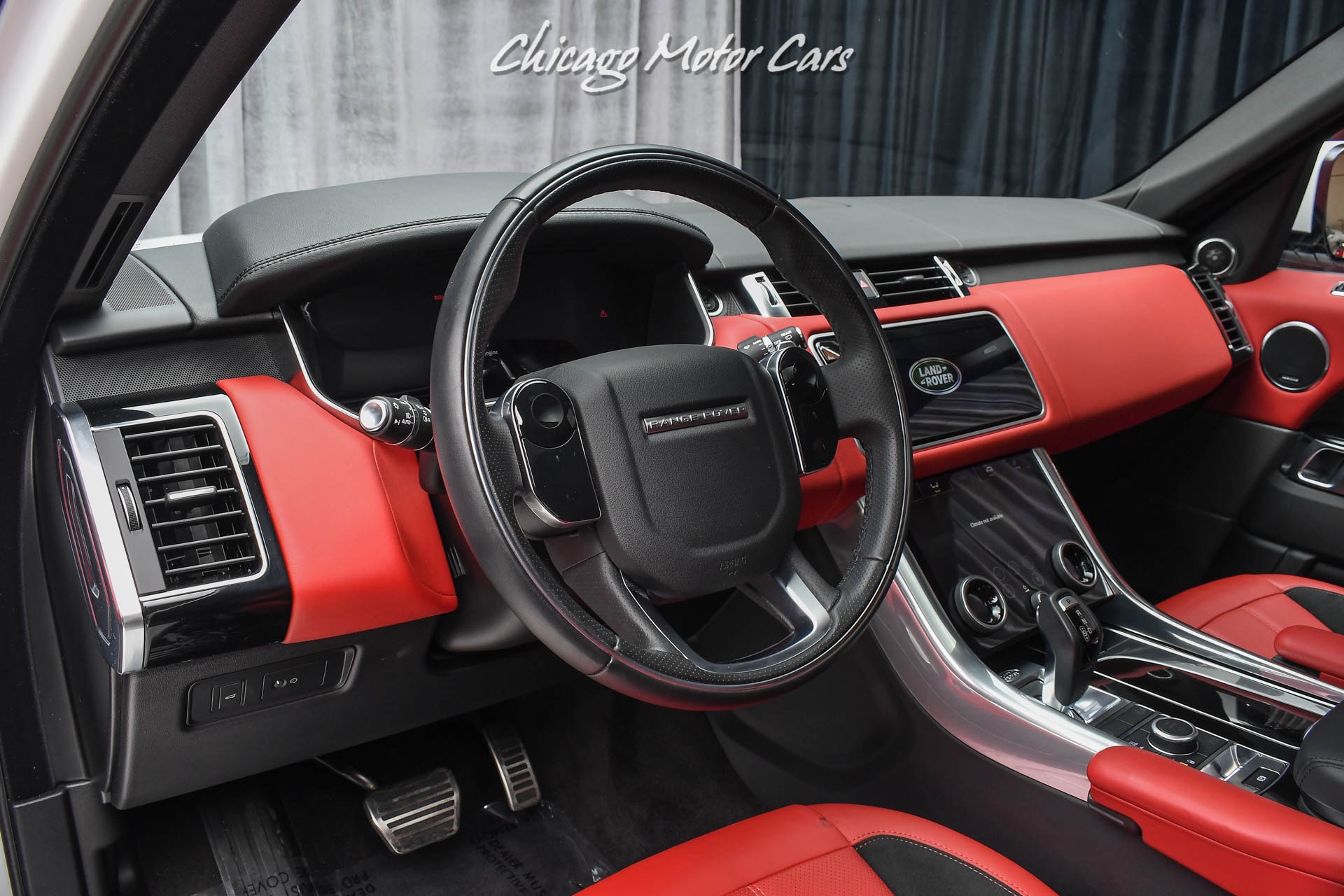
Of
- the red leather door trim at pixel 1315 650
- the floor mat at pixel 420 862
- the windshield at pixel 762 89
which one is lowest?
the floor mat at pixel 420 862

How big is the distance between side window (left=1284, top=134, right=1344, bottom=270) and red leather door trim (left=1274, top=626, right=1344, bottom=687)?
873 millimetres

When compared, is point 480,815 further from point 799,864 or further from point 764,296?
point 764,296

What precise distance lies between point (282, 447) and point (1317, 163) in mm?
1863

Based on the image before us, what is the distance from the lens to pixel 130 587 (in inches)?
32.3

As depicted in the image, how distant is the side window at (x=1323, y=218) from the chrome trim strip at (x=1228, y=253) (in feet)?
0.31

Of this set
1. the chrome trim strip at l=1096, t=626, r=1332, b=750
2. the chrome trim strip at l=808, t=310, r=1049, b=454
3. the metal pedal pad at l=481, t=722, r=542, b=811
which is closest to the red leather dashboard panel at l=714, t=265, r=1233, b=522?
the chrome trim strip at l=808, t=310, r=1049, b=454

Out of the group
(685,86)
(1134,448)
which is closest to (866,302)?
(1134,448)

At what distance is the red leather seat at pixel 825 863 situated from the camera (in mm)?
884

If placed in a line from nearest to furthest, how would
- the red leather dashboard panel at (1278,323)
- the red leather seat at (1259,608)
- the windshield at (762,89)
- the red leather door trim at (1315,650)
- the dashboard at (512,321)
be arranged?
the dashboard at (512,321), the red leather door trim at (1315,650), the red leather seat at (1259,608), the red leather dashboard panel at (1278,323), the windshield at (762,89)

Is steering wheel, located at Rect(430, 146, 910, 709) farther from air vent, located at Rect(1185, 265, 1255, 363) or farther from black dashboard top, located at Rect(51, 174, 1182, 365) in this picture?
air vent, located at Rect(1185, 265, 1255, 363)

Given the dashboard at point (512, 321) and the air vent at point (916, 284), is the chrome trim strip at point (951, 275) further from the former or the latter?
the dashboard at point (512, 321)

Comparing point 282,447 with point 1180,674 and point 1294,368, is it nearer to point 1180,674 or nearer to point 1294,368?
point 1180,674

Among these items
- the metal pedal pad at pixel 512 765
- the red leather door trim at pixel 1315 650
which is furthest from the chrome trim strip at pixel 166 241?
the red leather door trim at pixel 1315 650

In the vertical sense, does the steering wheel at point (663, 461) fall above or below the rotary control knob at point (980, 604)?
above
